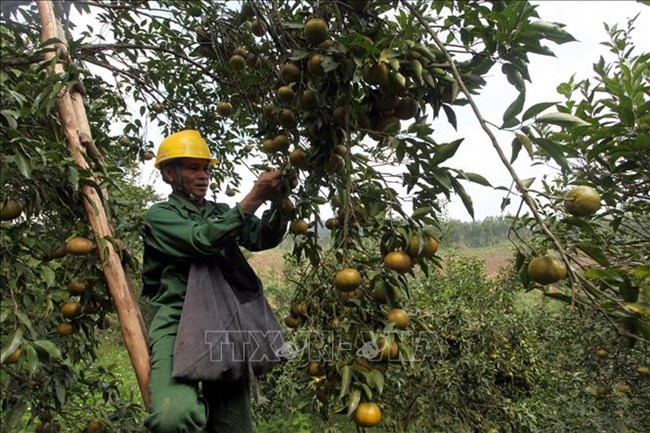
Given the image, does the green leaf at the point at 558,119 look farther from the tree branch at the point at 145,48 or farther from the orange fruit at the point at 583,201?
the tree branch at the point at 145,48

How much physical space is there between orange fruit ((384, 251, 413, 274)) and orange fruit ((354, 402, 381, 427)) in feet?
1.41

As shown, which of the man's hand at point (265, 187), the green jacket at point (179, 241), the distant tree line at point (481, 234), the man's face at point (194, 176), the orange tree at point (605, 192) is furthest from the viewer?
the distant tree line at point (481, 234)

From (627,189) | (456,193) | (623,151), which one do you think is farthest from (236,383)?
(627,189)

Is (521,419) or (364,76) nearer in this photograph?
(364,76)

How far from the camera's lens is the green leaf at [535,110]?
1.18 m

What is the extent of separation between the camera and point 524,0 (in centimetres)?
122

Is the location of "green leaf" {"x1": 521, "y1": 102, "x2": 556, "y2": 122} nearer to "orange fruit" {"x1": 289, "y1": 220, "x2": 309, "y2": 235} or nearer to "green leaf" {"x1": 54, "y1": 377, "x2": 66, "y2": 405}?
"orange fruit" {"x1": 289, "y1": 220, "x2": 309, "y2": 235}

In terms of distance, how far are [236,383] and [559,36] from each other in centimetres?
159

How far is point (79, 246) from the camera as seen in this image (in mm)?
1660

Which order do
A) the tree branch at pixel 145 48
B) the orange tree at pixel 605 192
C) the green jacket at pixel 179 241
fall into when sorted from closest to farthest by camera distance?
the orange tree at pixel 605 192
the green jacket at pixel 179 241
the tree branch at pixel 145 48

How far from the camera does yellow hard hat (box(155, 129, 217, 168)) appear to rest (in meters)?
1.89

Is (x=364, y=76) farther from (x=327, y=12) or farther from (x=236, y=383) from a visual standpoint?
(x=236, y=383)

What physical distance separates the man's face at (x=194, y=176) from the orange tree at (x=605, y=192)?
4.05 feet

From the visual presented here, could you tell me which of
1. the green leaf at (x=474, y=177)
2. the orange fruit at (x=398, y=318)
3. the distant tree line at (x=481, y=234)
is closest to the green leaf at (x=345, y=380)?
the orange fruit at (x=398, y=318)
